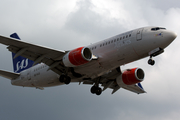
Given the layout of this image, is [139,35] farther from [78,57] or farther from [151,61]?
[78,57]

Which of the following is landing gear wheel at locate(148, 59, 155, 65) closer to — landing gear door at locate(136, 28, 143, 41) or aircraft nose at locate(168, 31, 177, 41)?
landing gear door at locate(136, 28, 143, 41)

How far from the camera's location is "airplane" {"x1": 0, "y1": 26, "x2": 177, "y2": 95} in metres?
28.5

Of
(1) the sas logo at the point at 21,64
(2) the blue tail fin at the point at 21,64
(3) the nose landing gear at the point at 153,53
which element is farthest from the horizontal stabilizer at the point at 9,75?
(3) the nose landing gear at the point at 153,53

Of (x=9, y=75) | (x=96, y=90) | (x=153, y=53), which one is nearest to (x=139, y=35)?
(x=153, y=53)

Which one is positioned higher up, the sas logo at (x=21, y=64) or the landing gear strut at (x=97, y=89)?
the sas logo at (x=21, y=64)

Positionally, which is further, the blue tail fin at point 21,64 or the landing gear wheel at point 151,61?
the blue tail fin at point 21,64

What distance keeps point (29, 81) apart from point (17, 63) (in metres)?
7.00

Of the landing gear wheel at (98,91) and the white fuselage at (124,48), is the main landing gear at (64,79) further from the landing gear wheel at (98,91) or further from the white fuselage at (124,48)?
the landing gear wheel at (98,91)

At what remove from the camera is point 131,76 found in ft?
119

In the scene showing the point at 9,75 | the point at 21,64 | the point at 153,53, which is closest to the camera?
the point at 153,53

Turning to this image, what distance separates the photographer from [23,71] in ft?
125

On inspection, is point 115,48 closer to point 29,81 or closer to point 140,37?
point 140,37

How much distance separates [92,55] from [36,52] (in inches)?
242

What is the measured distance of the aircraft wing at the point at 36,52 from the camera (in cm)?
2940
